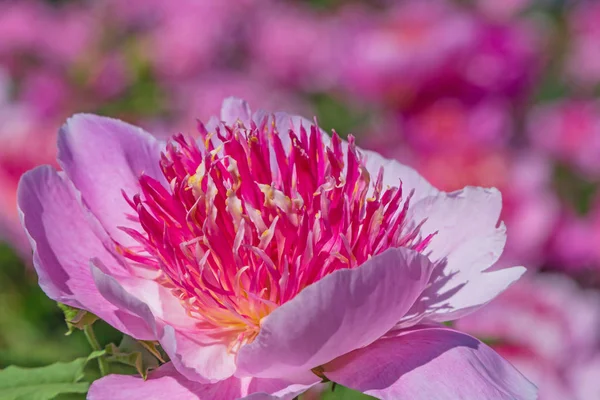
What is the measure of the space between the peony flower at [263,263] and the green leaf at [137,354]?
16 millimetres

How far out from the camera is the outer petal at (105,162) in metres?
0.72

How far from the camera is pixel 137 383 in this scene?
587 millimetres

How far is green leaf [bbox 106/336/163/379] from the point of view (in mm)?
608

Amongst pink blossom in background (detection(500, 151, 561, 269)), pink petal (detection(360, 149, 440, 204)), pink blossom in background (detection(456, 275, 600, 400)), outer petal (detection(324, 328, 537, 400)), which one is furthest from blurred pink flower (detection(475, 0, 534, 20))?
outer petal (detection(324, 328, 537, 400))

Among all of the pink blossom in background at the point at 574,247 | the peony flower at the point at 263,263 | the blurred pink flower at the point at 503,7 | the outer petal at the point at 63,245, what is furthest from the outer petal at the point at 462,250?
the blurred pink flower at the point at 503,7

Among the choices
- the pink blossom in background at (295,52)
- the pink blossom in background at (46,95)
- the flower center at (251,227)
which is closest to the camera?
the flower center at (251,227)

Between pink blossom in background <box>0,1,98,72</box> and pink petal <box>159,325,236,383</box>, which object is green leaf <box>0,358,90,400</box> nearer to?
pink petal <box>159,325,236,383</box>

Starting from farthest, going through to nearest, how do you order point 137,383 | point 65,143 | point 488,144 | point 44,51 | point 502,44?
point 44,51 → point 502,44 → point 488,144 → point 65,143 → point 137,383

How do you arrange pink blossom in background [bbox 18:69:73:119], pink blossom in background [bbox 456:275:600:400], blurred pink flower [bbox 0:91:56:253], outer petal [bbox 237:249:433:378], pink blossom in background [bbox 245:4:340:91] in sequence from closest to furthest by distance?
outer petal [bbox 237:249:433:378]
pink blossom in background [bbox 456:275:600:400]
blurred pink flower [bbox 0:91:56:253]
pink blossom in background [bbox 18:69:73:119]
pink blossom in background [bbox 245:4:340:91]

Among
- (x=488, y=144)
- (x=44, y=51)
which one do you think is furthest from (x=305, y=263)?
(x=44, y=51)

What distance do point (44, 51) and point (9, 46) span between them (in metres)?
0.10

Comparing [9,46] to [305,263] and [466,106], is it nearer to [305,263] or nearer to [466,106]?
[466,106]

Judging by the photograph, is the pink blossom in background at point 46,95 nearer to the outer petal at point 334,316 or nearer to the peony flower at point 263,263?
the peony flower at point 263,263

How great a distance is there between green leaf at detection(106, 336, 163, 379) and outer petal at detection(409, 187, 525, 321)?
0.21 metres
